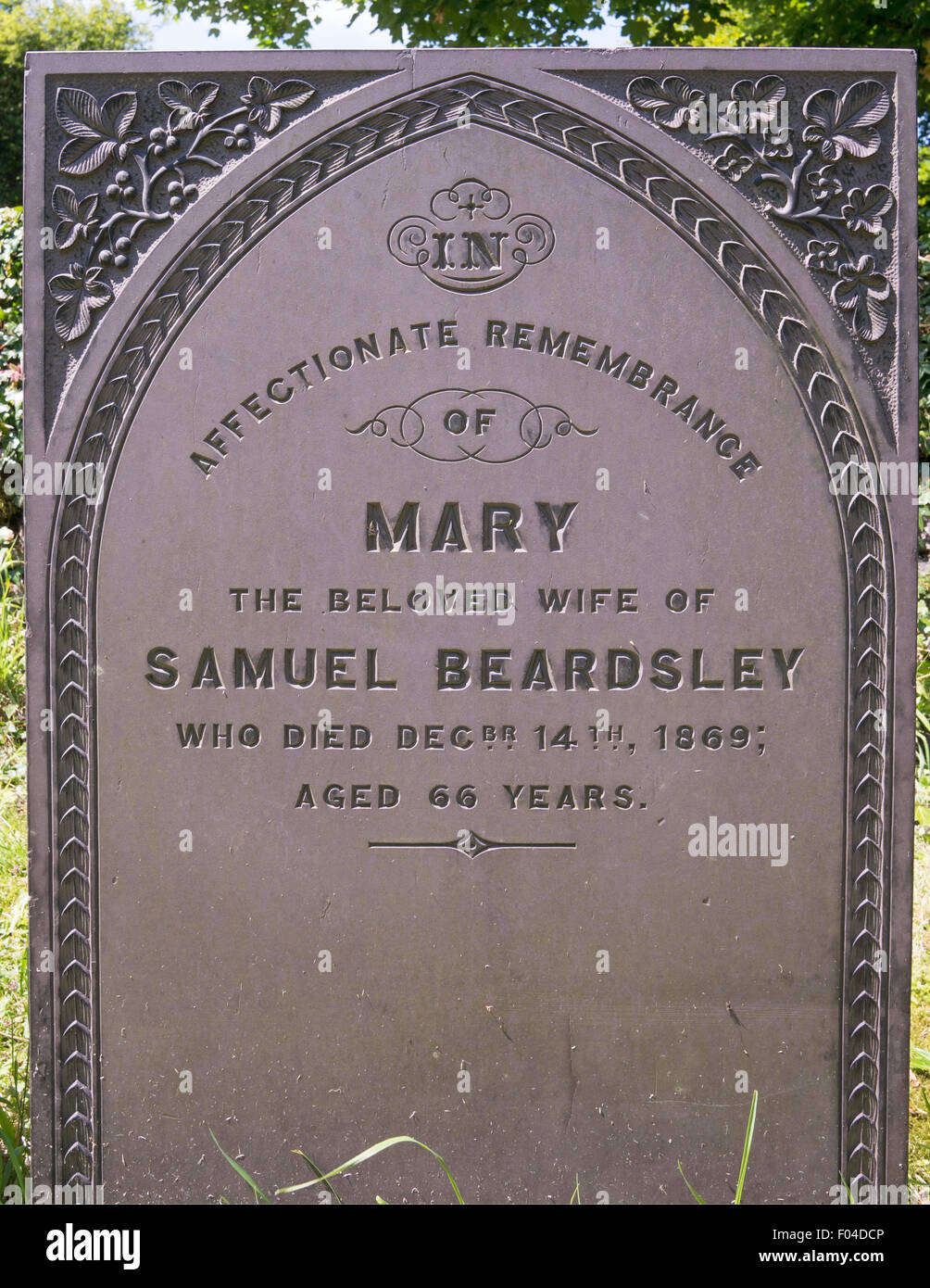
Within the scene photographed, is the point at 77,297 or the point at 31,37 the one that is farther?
the point at 31,37

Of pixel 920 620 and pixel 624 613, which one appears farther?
pixel 920 620

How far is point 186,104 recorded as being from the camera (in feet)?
7.38

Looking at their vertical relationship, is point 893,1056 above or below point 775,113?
below

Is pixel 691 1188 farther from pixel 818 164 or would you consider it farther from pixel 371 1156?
pixel 818 164

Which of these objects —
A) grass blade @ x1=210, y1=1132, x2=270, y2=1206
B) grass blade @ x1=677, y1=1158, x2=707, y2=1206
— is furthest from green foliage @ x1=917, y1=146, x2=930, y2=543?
grass blade @ x1=210, y1=1132, x2=270, y2=1206

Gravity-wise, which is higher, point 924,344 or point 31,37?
point 31,37

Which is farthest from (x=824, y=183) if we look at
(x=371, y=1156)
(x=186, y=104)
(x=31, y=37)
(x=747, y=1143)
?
(x=31, y=37)

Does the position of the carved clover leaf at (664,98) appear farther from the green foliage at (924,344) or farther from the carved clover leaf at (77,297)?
the green foliage at (924,344)

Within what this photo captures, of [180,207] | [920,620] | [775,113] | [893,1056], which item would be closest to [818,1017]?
[893,1056]

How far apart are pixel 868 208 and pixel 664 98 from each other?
1.78ft

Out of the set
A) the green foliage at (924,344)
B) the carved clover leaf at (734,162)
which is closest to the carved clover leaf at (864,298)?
the carved clover leaf at (734,162)

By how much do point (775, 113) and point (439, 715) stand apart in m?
1.61

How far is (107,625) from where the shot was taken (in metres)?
2.29

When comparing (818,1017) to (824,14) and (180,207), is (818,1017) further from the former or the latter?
(824,14)
